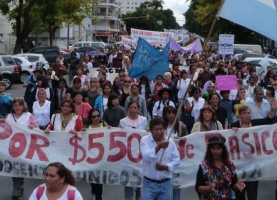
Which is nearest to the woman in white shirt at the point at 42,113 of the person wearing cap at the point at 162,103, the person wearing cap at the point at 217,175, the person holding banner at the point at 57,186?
the person wearing cap at the point at 162,103

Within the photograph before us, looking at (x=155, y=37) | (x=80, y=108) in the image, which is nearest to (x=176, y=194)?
(x=80, y=108)

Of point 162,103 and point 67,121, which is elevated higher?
point 162,103

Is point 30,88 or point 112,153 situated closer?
point 112,153

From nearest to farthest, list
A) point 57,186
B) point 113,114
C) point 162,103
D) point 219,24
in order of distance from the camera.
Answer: point 57,186 < point 113,114 < point 162,103 < point 219,24

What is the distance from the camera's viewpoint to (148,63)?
14.8m

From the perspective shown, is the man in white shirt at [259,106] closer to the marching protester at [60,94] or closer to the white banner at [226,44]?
the marching protester at [60,94]

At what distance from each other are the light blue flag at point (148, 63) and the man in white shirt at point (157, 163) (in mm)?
8323

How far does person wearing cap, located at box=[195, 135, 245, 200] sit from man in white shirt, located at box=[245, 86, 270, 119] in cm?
467

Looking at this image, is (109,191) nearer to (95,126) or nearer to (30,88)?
(95,126)

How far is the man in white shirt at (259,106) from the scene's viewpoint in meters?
9.83

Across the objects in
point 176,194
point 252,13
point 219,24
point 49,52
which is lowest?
point 176,194

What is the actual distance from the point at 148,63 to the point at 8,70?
43.1 ft

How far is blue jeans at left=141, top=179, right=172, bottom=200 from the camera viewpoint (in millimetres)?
6230

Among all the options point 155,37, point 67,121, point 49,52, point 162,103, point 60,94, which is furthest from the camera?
point 49,52
